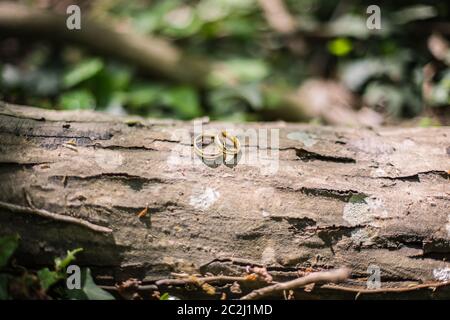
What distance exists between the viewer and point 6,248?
170 centimetres

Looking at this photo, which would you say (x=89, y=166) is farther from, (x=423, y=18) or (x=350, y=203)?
(x=423, y=18)

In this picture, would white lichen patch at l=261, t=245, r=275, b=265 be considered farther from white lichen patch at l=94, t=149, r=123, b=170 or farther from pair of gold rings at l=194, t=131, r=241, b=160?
white lichen patch at l=94, t=149, r=123, b=170

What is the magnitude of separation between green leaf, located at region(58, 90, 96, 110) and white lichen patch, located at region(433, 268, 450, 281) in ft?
9.04

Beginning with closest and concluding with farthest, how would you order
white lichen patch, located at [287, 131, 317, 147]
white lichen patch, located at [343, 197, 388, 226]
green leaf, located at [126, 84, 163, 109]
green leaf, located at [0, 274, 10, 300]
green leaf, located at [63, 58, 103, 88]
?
green leaf, located at [0, 274, 10, 300], white lichen patch, located at [343, 197, 388, 226], white lichen patch, located at [287, 131, 317, 147], green leaf, located at [63, 58, 103, 88], green leaf, located at [126, 84, 163, 109]

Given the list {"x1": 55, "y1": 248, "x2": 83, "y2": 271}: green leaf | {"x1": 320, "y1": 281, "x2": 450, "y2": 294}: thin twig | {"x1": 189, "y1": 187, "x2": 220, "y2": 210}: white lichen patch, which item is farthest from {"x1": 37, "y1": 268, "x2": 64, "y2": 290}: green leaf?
{"x1": 320, "y1": 281, "x2": 450, "y2": 294}: thin twig

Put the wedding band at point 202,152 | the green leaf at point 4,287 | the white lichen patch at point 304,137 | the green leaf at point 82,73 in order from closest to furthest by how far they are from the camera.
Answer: the green leaf at point 4,287 < the wedding band at point 202,152 < the white lichen patch at point 304,137 < the green leaf at point 82,73

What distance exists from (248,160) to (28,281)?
1070mm

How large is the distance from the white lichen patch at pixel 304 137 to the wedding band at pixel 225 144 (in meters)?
0.29

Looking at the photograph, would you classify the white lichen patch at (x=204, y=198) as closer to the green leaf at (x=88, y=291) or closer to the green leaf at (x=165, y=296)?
the green leaf at (x=165, y=296)

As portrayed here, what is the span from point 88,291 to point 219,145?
87 centimetres

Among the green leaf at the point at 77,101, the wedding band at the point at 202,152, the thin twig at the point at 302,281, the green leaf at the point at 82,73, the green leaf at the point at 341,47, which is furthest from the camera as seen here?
the green leaf at the point at 341,47

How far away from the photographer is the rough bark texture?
1.82 metres

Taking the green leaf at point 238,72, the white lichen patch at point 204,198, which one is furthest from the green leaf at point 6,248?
the green leaf at point 238,72

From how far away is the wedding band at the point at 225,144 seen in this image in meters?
2.07
